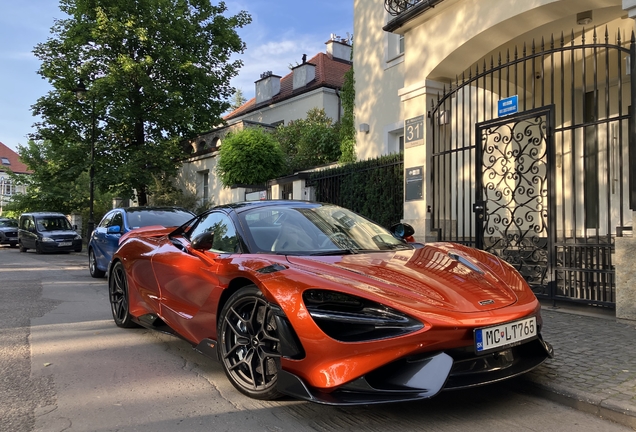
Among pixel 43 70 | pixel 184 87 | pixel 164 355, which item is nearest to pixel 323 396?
pixel 164 355

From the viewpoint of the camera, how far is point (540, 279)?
6.36m

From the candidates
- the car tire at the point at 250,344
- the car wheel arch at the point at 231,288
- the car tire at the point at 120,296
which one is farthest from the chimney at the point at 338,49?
the car tire at the point at 250,344

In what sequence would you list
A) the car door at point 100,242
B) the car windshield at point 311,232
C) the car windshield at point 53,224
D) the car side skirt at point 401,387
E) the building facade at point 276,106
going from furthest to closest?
the building facade at point 276,106, the car windshield at point 53,224, the car door at point 100,242, the car windshield at point 311,232, the car side skirt at point 401,387

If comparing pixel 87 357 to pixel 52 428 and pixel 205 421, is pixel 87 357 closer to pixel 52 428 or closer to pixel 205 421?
pixel 52 428

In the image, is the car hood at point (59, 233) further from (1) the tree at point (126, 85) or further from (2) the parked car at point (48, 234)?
(1) the tree at point (126, 85)

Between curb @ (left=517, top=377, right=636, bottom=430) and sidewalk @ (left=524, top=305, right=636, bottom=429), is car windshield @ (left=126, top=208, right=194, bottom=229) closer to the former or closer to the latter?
sidewalk @ (left=524, top=305, right=636, bottom=429)

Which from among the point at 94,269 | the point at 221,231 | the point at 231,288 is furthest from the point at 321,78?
the point at 231,288

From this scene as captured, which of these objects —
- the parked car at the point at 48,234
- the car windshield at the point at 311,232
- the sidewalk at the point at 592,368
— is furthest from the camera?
the parked car at the point at 48,234

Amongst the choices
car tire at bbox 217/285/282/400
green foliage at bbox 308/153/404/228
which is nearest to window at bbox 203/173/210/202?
green foliage at bbox 308/153/404/228

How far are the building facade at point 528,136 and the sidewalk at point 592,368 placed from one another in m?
0.58

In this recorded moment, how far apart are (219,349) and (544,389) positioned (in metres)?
2.38

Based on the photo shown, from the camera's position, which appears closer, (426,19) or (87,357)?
(87,357)

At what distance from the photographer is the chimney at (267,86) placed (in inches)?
1107

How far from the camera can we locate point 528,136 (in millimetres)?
6684
